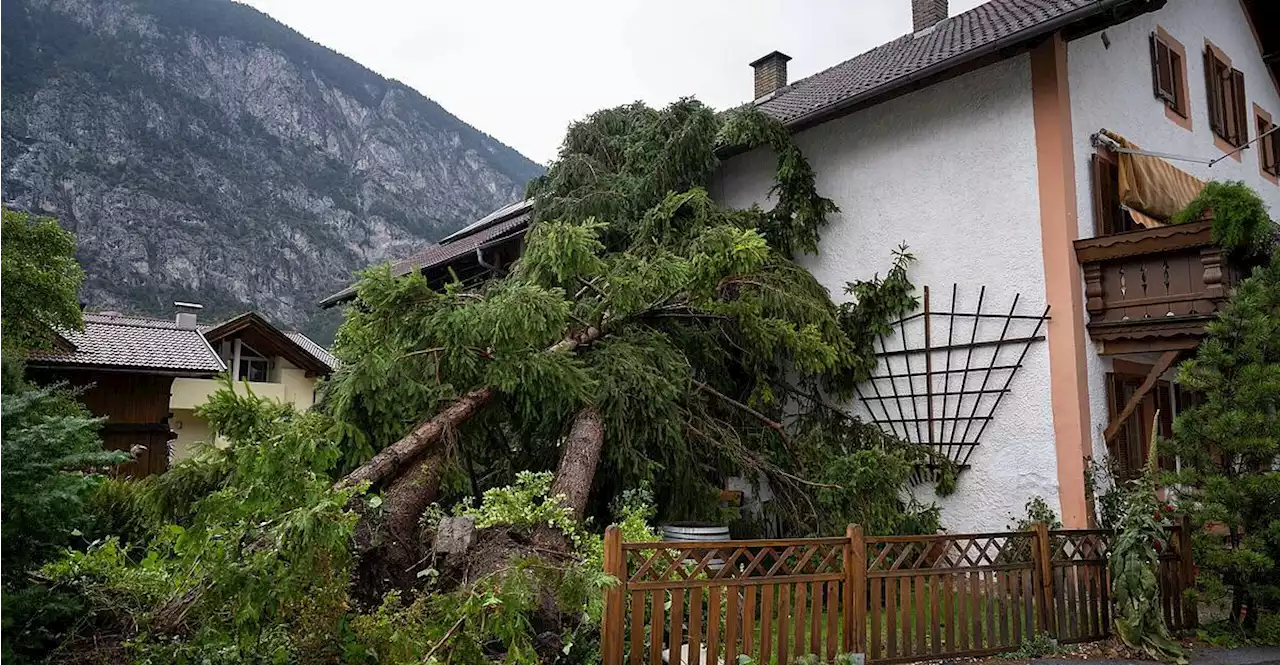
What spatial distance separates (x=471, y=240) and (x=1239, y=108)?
1393 cm

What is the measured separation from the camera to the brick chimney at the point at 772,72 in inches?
691

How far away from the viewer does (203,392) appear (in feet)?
78.9

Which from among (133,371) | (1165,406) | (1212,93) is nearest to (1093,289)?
(1165,406)

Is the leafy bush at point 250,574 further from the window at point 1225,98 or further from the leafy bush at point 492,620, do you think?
the window at point 1225,98

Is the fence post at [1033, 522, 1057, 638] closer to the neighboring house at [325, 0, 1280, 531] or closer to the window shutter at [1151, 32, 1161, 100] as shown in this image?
the neighboring house at [325, 0, 1280, 531]

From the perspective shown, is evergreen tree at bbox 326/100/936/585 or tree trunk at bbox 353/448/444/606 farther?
evergreen tree at bbox 326/100/936/585

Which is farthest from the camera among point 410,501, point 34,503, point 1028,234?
point 1028,234

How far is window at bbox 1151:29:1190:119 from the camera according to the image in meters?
11.0

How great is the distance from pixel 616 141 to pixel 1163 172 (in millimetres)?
7390

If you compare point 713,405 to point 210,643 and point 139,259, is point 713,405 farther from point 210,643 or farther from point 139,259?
point 139,259

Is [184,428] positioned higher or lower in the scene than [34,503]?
higher

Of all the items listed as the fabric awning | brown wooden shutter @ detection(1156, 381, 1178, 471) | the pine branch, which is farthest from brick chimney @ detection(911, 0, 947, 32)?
the pine branch

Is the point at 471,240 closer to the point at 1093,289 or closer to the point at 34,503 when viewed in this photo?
the point at 1093,289

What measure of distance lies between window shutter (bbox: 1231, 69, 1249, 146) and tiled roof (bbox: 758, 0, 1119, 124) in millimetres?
3871
